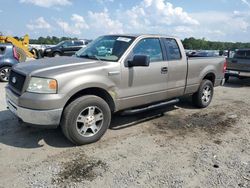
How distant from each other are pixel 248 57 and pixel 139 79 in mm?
7965

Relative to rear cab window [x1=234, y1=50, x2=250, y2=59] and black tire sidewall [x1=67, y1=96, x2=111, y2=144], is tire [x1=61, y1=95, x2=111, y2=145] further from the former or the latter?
rear cab window [x1=234, y1=50, x2=250, y2=59]

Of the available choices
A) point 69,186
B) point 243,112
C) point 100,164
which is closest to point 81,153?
point 100,164

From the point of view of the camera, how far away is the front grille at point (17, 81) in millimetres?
3992

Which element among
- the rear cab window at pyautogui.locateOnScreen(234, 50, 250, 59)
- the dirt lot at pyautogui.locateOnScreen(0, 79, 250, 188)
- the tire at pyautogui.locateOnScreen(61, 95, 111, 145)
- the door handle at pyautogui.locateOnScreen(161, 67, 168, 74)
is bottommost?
the dirt lot at pyautogui.locateOnScreen(0, 79, 250, 188)

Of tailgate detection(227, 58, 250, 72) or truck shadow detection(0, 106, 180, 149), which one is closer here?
truck shadow detection(0, 106, 180, 149)

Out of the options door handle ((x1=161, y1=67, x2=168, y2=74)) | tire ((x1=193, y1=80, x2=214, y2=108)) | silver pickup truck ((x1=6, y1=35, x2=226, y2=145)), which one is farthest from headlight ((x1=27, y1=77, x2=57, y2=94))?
tire ((x1=193, y1=80, x2=214, y2=108))

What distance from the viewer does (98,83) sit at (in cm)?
423

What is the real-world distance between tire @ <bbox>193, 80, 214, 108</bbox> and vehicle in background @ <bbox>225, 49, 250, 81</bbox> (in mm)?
A: 4702

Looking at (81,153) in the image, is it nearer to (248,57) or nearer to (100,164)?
(100,164)

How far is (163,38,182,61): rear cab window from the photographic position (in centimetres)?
546

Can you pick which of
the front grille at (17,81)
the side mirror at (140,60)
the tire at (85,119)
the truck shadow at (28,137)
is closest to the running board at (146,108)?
the tire at (85,119)

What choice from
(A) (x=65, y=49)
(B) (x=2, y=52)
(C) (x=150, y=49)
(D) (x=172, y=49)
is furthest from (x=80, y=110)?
(A) (x=65, y=49)

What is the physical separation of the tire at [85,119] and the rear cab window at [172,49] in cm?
193

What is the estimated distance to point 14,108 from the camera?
161 inches
